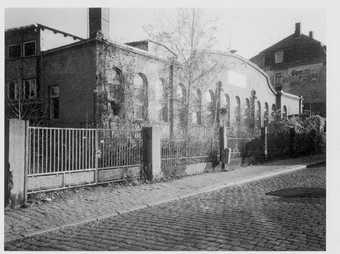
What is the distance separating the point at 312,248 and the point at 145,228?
2.63m

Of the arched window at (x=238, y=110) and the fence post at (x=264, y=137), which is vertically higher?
the arched window at (x=238, y=110)

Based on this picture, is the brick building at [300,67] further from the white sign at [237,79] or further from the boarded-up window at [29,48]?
the boarded-up window at [29,48]

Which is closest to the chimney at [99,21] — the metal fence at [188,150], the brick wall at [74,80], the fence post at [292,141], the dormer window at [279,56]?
the brick wall at [74,80]

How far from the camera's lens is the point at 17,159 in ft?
26.2

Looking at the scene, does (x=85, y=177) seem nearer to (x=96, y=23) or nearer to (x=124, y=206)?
(x=124, y=206)

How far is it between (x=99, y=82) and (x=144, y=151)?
6788 mm

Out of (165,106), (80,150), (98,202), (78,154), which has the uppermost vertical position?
(165,106)

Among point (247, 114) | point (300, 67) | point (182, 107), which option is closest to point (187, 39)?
point (182, 107)

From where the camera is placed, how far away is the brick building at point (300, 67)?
32656mm

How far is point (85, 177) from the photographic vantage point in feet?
32.9

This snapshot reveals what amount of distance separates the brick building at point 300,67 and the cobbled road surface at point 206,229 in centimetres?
2407

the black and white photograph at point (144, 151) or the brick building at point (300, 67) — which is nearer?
the black and white photograph at point (144, 151)

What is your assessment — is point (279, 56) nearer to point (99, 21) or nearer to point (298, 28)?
point (298, 28)

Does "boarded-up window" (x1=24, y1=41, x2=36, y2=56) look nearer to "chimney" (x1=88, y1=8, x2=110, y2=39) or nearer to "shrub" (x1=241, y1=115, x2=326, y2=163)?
"chimney" (x1=88, y1=8, x2=110, y2=39)
